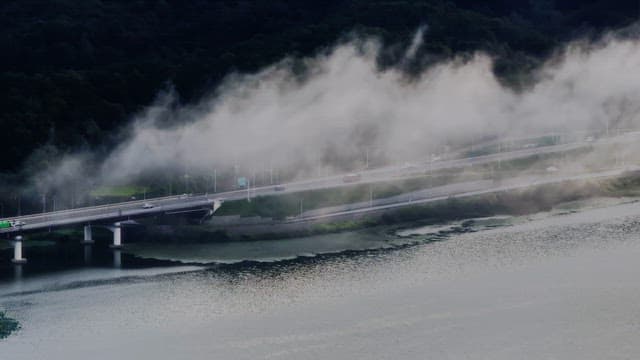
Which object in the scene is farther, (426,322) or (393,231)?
(393,231)

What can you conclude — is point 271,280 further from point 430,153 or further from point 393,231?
point 430,153

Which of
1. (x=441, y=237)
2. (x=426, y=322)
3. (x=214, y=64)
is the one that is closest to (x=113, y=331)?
(x=426, y=322)

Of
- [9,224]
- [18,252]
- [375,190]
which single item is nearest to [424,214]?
[375,190]

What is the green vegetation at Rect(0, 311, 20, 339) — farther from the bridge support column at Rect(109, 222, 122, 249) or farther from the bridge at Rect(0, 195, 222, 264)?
the bridge support column at Rect(109, 222, 122, 249)

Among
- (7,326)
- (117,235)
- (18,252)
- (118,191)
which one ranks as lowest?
(7,326)

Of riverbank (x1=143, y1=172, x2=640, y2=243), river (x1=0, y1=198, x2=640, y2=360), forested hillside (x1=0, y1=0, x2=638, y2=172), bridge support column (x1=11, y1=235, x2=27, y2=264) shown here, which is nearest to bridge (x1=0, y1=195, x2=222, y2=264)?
bridge support column (x1=11, y1=235, x2=27, y2=264)

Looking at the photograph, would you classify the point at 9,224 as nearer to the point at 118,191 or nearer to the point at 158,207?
the point at 158,207

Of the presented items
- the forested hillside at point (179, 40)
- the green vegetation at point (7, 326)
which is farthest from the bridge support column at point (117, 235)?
the green vegetation at point (7, 326)
